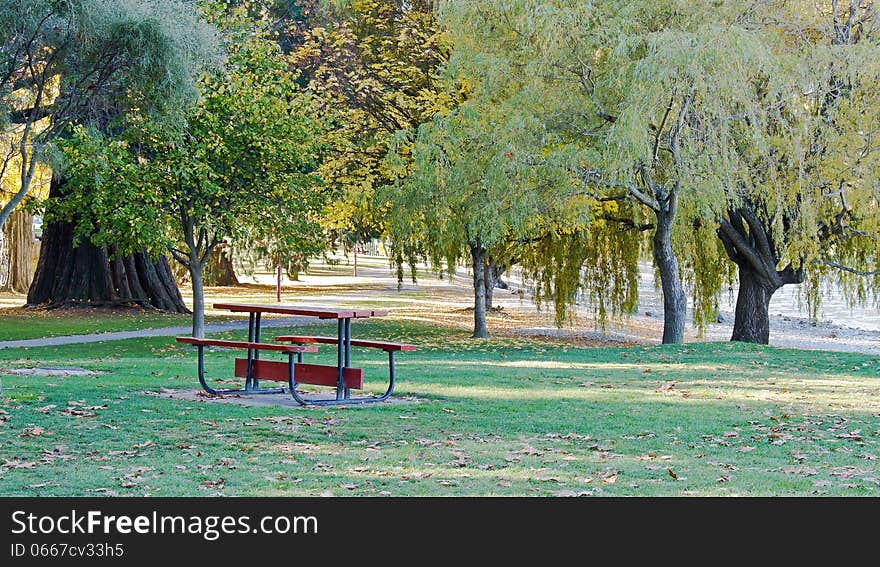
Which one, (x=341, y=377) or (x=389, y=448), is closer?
(x=389, y=448)

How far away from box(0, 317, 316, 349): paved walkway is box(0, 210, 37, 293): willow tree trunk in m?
15.3

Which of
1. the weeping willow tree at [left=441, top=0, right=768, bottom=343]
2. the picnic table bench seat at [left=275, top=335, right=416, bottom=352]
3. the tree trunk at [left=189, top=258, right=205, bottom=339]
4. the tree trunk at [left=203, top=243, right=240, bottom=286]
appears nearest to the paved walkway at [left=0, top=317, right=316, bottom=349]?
the tree trunk at [left=189, top=258, right=205, bottom=339]

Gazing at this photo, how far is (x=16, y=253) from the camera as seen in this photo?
43.7 meters

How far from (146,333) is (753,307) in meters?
13.3

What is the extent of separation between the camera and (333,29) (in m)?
29.2

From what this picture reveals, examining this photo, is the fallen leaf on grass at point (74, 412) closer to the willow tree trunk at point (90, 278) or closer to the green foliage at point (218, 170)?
the green foliage at point (218, 170)

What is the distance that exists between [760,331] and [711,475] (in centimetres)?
1660

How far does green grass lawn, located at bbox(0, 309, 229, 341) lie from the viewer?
25.1 metres

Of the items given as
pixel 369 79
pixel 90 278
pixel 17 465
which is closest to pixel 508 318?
pixel 369 79

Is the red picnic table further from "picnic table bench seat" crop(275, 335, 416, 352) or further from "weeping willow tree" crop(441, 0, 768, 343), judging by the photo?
"weeping willow tree" crop(441, 0, 768, 343)

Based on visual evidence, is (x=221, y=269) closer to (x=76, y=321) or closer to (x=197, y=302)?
(x=76, y=321)

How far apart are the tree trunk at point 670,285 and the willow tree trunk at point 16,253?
27785 mm
